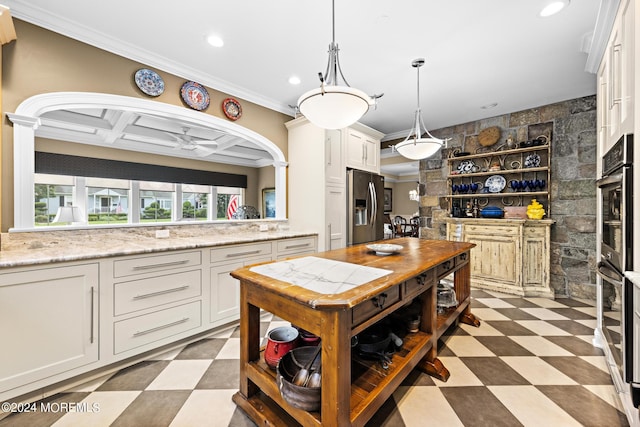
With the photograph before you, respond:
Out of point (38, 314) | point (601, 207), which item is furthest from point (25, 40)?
point (601, 207)

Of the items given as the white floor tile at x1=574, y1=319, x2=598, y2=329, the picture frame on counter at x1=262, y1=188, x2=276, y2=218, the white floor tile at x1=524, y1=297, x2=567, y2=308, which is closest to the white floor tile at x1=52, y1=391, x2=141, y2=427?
the white floor tile at x1=574, y1=319, x2=598, y2=329

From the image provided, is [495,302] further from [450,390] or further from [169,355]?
[169,355]

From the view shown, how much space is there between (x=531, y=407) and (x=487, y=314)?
1.44 meters

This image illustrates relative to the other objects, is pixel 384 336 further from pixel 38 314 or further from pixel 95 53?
pixel 95 53

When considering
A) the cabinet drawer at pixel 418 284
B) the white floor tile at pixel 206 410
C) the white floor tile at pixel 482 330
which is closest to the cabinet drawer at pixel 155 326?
the white floor tile at pixel 206 410

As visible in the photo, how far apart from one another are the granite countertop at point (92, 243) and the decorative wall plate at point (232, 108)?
1303mm

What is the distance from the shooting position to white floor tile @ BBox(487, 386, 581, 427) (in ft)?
4.49

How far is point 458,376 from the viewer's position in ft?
5.73

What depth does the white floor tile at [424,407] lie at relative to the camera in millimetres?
1367

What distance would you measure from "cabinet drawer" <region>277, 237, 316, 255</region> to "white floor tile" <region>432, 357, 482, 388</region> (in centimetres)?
174

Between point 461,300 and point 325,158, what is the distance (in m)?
2.10

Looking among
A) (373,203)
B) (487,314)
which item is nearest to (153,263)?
(373,203)

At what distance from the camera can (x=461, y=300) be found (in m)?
2.49

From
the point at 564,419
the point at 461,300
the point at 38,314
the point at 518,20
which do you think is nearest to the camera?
the point at 564,419
